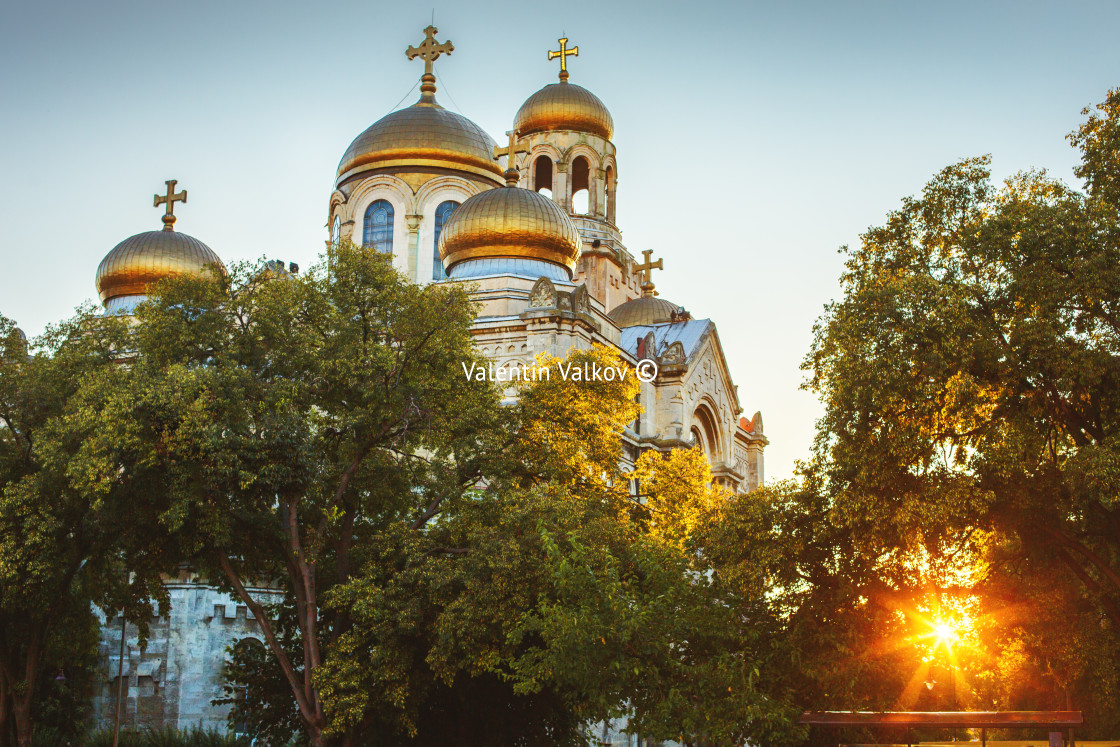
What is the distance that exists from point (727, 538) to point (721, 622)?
151 centimetres

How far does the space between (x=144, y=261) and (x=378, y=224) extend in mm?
7191

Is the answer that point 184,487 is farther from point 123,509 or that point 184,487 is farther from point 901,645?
point 901,645

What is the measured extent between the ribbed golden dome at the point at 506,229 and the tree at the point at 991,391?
53.1 feet

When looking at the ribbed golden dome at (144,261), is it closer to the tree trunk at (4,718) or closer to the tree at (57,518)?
the tree at (57,518)

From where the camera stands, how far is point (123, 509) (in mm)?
19141

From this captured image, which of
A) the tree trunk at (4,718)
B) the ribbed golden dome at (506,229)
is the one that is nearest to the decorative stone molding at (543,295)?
the ribbed golden dome at (506,229)

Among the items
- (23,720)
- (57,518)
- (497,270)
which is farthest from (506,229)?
(23,720)

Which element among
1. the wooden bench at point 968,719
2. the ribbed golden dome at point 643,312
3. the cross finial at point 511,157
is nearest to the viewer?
the wooden bench at point 968,719

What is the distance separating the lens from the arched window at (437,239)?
38062mm

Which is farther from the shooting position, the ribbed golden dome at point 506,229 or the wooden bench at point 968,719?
the ribbed golden dome at point 506,229

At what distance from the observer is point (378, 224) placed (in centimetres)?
3925

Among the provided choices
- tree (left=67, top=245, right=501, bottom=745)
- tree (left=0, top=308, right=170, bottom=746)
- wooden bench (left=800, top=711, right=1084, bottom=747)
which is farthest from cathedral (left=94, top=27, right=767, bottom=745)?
wooden bench (left=800, top=711, right=1084, bottom=747)

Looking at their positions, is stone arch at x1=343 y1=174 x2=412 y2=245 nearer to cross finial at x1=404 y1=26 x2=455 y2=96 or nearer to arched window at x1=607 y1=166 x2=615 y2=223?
cross finial at x1=404 y1=26 x2=455 y2=96

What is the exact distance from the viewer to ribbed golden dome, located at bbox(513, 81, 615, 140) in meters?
47.3
